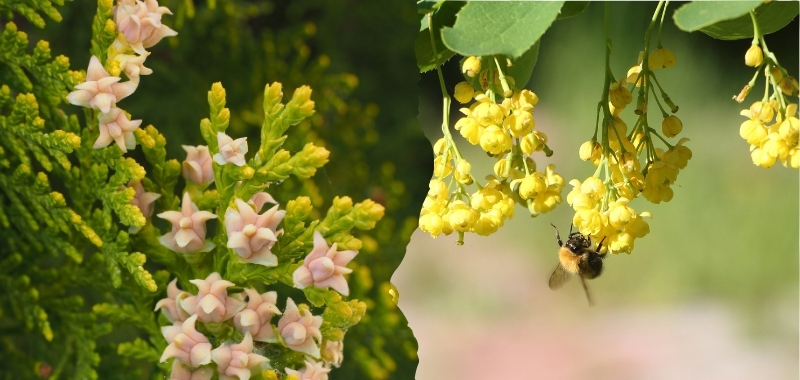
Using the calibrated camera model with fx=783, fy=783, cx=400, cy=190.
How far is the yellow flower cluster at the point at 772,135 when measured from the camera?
40cm

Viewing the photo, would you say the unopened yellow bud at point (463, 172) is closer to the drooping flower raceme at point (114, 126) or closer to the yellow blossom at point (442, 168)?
the yellow blossom at point (442, 168)

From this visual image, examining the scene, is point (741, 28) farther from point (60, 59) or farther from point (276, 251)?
point (60, 59)

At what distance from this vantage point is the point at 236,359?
45 centimetres

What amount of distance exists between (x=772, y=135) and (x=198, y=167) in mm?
343

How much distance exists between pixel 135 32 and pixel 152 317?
7.7 inches

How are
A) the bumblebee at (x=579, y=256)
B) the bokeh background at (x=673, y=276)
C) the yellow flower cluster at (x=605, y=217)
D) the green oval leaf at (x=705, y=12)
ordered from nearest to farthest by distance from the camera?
the green oval leaf at (x=705, y=12) < the yellow flower cluster at (x=605, y=217) < the bumblebee at (x=579, y=256) < the bokeh background at (x=673, y=276)

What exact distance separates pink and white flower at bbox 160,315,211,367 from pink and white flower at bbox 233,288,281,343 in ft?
0.08

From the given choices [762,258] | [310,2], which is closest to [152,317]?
[310,2]

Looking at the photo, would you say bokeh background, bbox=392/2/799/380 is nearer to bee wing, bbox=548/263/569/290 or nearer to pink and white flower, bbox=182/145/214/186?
bee wing, bbox=548/263/569/290

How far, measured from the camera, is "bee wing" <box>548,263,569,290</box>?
810 mm

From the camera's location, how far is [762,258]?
112 inches

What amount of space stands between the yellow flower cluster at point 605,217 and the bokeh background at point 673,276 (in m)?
2.06

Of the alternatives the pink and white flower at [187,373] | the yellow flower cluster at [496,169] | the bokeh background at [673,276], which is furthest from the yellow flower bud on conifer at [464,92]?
the bokeh background at [673,276]

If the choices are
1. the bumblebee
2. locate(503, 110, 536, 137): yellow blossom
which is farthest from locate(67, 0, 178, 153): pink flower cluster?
the bumblebee
